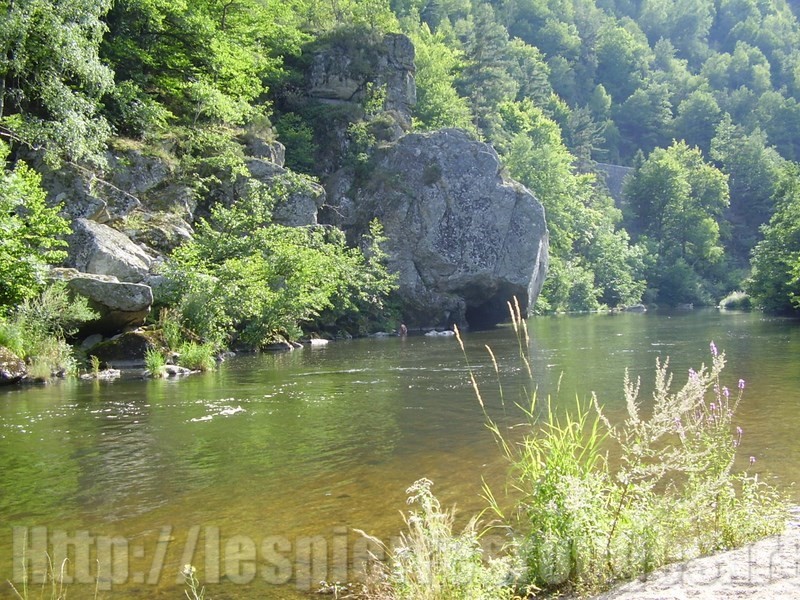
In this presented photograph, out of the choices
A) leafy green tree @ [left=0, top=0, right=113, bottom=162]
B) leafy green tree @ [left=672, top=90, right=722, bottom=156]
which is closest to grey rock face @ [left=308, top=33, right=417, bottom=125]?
leafy green tree @ [left=0, top=0, right=113, bottom=162]

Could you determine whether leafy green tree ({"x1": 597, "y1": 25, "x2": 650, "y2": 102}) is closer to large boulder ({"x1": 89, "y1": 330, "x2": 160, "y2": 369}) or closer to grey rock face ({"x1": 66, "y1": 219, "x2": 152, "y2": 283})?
grey rock face ({"x1": 66, "y1": 219, "x2": 152, "y2": 283})

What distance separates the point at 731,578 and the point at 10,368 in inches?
665

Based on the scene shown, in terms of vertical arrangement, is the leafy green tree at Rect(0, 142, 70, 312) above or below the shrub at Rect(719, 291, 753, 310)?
above

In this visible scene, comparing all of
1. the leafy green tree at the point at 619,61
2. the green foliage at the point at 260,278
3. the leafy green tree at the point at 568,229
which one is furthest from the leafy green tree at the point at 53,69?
the leafy green tree at the point at 619,61

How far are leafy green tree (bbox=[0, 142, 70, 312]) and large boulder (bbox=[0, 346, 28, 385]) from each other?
1217mm

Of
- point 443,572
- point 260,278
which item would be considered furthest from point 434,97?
point 443,572

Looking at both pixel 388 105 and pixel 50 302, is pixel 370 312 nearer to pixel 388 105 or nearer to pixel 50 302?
pixel 388 105

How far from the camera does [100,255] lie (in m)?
22.2

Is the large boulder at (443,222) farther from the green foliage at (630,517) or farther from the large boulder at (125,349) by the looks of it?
the green foliage at (630,517)

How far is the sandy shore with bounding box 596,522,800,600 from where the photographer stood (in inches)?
149

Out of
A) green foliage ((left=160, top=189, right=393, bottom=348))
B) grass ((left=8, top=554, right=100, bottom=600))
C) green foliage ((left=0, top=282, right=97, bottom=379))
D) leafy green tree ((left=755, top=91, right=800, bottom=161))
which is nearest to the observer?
grass ((left=8, top=554, right=100, bottom=600))

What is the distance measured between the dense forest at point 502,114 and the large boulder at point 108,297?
1411 mm

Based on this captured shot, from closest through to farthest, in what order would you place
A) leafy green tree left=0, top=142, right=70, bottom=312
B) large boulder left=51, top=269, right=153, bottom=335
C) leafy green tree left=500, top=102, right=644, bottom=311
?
leafy green tree left=0, top=142, right=70, bottom=312, large boulder left=51, top=269, right=153, bottom=335, leafy green tree left=500, top=102, right=644, bottom=311

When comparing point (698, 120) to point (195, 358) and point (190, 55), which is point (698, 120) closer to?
point (190, 55)
